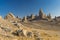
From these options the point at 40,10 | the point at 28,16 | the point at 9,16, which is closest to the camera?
the point at 9,16

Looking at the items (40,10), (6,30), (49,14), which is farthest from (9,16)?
(6,30)

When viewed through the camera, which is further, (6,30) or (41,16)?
(41,16)

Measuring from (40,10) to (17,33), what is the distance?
106m

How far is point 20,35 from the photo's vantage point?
25.0 metres

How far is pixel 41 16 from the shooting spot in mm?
131375

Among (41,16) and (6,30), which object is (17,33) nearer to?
(6,30)

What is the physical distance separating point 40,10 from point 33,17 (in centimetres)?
1540

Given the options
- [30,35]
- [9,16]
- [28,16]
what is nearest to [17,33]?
[30,35]

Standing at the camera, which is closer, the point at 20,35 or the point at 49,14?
the point at 20,35

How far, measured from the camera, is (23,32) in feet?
82.8

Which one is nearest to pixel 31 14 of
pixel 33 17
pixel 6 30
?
pixel 33 17

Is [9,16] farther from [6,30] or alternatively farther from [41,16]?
[6,30]

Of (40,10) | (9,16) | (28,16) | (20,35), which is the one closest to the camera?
(20,35)

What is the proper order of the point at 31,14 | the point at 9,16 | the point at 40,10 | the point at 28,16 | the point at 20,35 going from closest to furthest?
the point at 20,35 → the point at 9,16 → the point at 40,10 → the point at 31,14 → the point at 28,16
